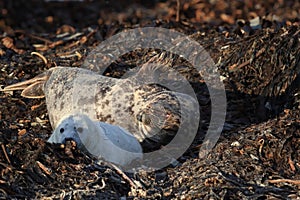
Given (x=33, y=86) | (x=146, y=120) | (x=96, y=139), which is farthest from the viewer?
(x=33, y=86)

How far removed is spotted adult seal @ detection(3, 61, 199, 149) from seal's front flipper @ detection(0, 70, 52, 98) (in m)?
0.07

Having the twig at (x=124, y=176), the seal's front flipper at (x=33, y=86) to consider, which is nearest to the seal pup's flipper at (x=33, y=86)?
the seal's front flipper at (x=33, y=86)

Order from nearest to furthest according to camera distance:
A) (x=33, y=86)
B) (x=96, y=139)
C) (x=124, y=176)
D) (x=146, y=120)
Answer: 1. (x=124, y=176)
2. (x=96, y=139)
3. (x=146, y=120)
4. (x=33, y=86)

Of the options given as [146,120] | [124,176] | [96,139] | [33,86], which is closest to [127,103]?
[146,120]

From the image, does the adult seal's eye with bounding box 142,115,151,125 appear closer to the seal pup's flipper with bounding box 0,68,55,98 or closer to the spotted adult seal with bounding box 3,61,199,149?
the spotted adult seal with bounding box 3,61,199,149

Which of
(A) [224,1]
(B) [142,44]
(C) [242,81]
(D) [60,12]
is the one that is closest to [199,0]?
(A) [224,1]

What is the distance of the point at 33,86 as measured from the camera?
524cm

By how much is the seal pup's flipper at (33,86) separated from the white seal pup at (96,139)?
828 mm

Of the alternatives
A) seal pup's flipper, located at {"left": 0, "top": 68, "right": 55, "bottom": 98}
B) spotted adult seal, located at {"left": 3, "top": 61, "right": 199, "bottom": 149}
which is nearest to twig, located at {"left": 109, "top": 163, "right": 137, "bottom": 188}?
spotted adult seal, located at {"left": 3, "top": 61, "right": 199, "bottom": 149}

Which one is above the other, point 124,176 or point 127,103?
point 127,103

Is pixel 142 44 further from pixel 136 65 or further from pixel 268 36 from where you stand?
pixel 268 36

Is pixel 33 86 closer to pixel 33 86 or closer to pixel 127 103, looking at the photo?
pixel 33 86

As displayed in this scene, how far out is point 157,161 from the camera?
4.48 meters

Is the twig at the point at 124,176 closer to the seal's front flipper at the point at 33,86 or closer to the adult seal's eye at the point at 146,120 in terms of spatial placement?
the adult seal's eye at the point at 146,120
